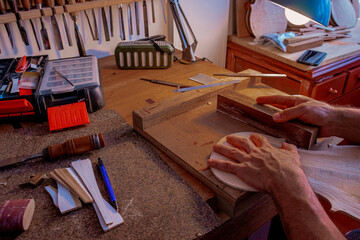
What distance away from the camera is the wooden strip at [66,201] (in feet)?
2.14

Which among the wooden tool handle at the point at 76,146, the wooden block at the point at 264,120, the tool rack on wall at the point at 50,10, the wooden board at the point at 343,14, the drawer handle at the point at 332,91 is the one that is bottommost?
the drawer handle at the point at 332,91

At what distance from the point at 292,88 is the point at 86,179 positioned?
1.36 metres

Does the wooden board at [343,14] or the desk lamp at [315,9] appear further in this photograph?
the wooden board at [343,14]

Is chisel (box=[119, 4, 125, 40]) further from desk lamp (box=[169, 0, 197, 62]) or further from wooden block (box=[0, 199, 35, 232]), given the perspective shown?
wooden block (box=[0, 199, 35, 232])

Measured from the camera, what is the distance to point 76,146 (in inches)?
32.5

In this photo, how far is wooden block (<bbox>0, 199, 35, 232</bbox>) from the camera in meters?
0.60

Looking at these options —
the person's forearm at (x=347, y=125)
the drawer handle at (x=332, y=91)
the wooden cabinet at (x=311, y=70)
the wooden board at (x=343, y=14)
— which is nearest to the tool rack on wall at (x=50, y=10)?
the wooden cabinet at (x=311, y=70)

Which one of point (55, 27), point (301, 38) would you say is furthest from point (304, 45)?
point (55, 27)

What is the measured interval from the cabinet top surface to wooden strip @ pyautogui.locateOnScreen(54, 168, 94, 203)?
135 cm

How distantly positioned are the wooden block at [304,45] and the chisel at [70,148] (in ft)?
4.37

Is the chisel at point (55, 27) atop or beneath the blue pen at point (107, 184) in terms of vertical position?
atop

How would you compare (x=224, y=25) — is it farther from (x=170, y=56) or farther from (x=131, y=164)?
(x=131, y=164)

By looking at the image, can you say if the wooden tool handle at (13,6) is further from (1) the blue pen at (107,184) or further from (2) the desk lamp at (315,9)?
(2) the desk lamp at (315,9)

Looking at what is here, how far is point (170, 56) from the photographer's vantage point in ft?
4.64
